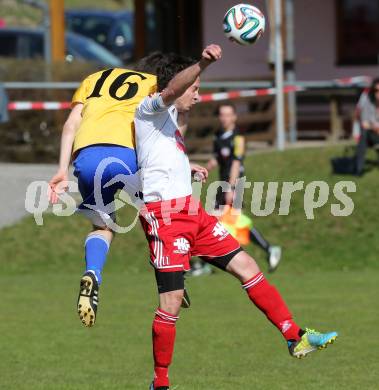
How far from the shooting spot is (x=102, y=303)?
14289 mm

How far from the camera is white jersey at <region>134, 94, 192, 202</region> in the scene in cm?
783

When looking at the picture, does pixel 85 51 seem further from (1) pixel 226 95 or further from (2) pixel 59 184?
(2) pixel 59 184

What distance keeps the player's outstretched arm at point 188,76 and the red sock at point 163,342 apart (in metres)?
1.37

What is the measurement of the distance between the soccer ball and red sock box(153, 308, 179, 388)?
69.9 inches

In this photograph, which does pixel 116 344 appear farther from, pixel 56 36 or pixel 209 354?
pixel 56 36

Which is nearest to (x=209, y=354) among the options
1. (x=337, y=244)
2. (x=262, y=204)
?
(x=337, y=244)

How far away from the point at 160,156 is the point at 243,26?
967 mm

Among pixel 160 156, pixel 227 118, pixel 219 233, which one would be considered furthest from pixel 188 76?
pixel 227 118

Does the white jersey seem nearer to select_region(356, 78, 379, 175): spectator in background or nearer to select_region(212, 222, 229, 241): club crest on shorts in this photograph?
select_region(212, 222, 229, 241): club crest on shorts

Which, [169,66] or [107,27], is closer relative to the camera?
[169,66]

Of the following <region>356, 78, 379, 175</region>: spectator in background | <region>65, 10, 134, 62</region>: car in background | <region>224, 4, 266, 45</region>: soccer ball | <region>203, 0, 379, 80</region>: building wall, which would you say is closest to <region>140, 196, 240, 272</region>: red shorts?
<region>224, 4, 266, 45</region>: soccer ball

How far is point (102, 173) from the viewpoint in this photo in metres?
8.34

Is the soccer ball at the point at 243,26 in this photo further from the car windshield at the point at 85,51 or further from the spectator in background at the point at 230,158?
the car windshield at the point at 85,51

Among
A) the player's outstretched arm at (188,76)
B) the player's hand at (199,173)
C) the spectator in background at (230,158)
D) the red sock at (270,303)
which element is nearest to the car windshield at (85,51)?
the spectator in background at (230,158)
